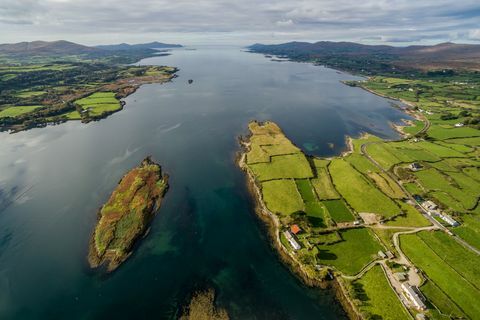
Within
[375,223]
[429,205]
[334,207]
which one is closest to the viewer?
[375,223]

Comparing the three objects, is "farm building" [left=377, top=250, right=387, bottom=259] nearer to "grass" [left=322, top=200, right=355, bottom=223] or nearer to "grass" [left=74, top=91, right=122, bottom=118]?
"grass" [left=322, top=200, right=355, bottom=223]

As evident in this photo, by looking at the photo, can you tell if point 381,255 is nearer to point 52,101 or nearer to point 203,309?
point 203,309

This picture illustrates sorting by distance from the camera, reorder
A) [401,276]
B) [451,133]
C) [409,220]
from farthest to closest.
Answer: [451,133], [409,220], [401,276]

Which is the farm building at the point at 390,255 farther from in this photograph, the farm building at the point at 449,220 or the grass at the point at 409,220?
the farm building at the point at 449,220

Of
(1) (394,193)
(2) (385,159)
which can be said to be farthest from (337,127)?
(1) (394,193)

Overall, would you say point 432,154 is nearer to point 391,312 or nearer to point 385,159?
point 385,159

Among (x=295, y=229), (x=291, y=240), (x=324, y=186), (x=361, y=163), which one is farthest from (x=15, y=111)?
(x=361, y=163)

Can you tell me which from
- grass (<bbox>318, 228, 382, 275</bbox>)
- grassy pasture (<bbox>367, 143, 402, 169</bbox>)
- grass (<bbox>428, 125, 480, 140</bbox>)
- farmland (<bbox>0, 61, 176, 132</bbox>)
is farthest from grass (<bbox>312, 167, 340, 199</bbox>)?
farmland (<bbox>0, 61, 176, 132</bbox>)
